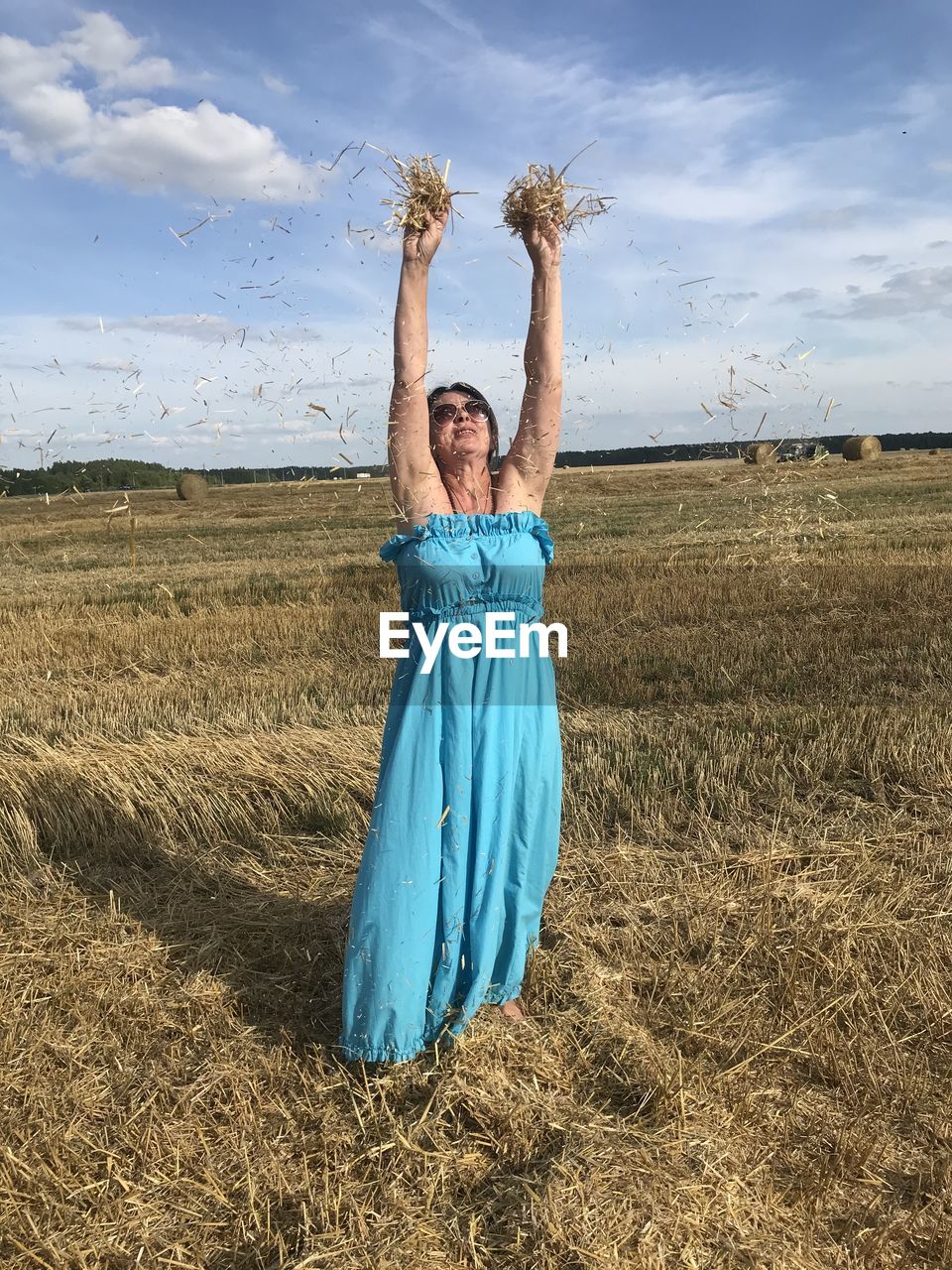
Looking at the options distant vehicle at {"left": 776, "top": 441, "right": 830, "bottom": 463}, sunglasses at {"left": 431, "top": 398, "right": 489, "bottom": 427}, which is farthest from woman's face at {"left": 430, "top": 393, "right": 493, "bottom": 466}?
distant vehicle at {"left": 776, "top": 441, "right": 830, "bottom": 463}

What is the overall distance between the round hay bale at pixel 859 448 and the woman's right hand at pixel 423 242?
36313mm

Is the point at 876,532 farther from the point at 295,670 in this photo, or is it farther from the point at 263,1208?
the point at 263,1208

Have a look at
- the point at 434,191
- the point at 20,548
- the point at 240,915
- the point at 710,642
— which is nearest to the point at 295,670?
the point at 710,642

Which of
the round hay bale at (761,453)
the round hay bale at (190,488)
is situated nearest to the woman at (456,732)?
the round hay bale at (761,453)

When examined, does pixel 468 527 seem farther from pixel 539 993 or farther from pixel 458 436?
pixel 539 993

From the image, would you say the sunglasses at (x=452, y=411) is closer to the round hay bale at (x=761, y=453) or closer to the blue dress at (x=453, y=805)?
the blue dress at (x=453, y=805)

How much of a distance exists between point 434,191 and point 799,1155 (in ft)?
10.4

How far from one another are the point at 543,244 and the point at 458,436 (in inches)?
28.3

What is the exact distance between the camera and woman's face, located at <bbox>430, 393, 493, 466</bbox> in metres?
3.18

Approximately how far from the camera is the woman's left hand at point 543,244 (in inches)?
126

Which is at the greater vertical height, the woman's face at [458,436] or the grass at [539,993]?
the woman's face at [458,436]

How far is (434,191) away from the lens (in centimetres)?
305

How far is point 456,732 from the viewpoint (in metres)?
3.05

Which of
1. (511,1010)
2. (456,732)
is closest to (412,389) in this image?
(456,732)
